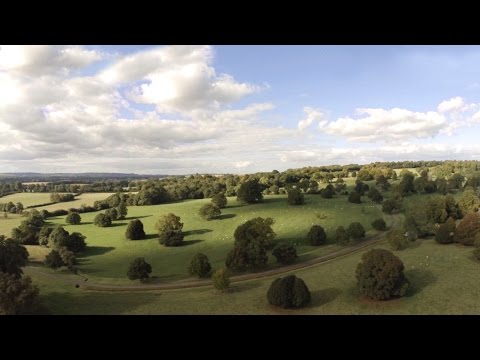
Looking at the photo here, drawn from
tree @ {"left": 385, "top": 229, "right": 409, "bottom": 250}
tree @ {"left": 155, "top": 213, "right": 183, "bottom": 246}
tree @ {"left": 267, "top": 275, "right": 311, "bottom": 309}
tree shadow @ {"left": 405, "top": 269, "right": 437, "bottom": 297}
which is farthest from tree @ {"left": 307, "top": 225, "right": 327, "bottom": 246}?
tree @ {"left": 155, "top": 213, "right": 183, "bottom": 246}

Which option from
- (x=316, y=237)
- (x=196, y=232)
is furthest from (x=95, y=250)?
(x=316, y=237)

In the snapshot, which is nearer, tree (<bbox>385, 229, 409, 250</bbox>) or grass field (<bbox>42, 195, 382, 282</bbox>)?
tree (<bbox>385, 229, 409, 250</bbox>)

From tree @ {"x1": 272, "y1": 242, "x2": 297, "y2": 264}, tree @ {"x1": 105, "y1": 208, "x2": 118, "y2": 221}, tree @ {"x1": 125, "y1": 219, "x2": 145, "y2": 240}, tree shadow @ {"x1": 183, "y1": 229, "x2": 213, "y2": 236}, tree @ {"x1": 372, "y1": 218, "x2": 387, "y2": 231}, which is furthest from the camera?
tree @ {"x1": 105, "y1": 208, "x2": 118, "y2": 221}

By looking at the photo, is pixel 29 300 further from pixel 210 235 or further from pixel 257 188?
pixel 257 188

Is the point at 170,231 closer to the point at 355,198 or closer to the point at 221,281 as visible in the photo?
the point at 221,281

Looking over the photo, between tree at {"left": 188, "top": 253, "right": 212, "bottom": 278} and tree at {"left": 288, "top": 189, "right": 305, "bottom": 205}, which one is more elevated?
tree at {"left": 288, "top": 189, "right": 305, "bottom": 205}

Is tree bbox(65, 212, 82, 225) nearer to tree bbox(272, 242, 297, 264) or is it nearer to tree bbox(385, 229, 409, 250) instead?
tree bbox(272, 242, 297, 264)

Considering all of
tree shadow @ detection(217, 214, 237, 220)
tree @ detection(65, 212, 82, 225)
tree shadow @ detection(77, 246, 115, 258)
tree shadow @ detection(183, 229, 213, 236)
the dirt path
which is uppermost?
tree @ detection(65, 212, 82, 225)
